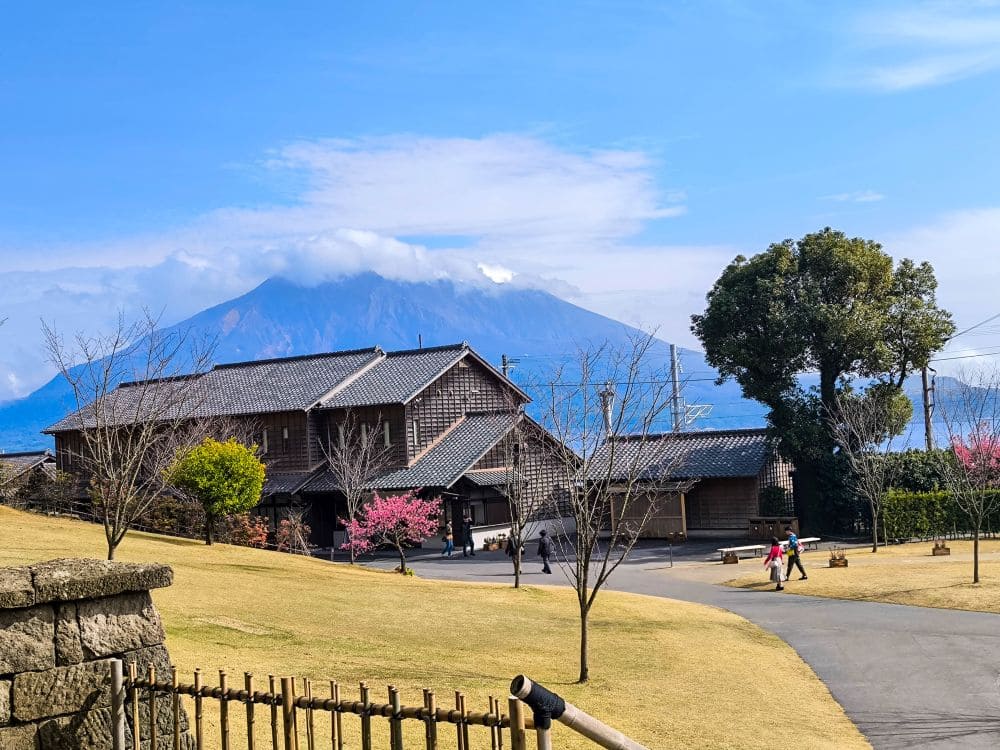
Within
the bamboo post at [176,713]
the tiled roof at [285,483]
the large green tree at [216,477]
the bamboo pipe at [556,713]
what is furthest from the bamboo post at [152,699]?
the tiled roof at [285,483]

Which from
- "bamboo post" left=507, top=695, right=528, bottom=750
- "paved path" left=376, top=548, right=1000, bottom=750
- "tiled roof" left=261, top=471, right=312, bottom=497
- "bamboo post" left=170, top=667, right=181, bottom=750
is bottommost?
"paved path" left=376, top=548, right=1000, bottom=750

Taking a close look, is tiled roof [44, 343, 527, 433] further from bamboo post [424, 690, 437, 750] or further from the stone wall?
bamboo post [424, 690, 437, 750]

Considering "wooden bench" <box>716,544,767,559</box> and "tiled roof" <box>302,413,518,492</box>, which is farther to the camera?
"tiled roof" <box>302,413,518,492</box>

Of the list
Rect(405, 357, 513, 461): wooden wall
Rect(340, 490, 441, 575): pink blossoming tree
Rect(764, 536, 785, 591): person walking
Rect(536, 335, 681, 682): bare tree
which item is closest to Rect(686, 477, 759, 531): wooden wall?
Rect(536, 335, 681, 682): bare tree

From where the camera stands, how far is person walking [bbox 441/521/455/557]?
39.1 m

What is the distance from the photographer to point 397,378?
151 ft

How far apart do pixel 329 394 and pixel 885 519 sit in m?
24.3

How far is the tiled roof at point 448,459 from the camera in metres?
41.7

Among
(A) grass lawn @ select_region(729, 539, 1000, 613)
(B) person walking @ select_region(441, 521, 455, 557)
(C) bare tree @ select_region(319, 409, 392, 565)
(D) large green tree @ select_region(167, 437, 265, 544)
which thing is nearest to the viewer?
(A) grass lawn @ select_region(729, 539, 1000, 613)

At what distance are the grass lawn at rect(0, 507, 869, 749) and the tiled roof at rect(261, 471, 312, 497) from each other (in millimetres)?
16987

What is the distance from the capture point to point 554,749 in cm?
1085

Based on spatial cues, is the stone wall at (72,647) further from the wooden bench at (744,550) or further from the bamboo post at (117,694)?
the wooden bench at (744,550)

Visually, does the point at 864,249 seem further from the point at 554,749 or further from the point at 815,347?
the point at 554,749

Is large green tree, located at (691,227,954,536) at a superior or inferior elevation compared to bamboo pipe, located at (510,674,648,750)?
superior
